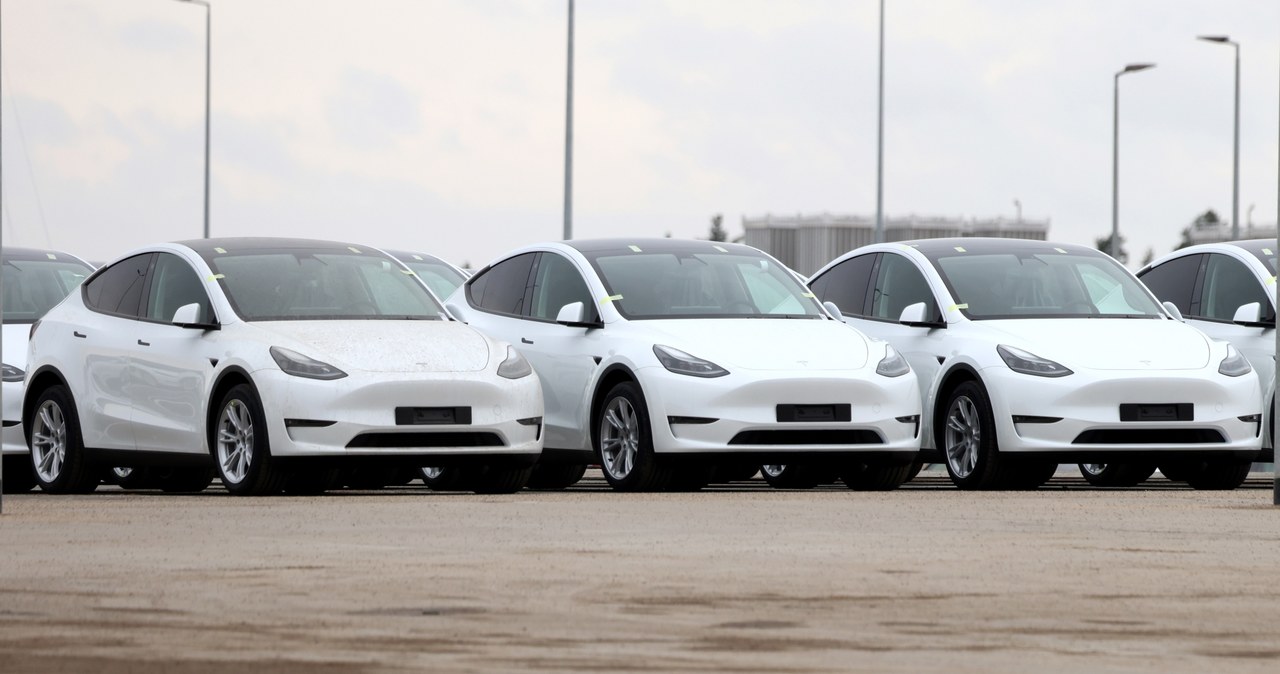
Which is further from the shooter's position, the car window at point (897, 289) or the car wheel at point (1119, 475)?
the car wheel at point (1119, 475)

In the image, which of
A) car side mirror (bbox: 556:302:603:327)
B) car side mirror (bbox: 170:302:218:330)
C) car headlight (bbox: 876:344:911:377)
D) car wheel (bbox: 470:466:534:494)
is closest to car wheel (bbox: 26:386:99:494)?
car side mirror (bbox: 170:302:218:330)

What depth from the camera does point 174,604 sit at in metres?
8.59

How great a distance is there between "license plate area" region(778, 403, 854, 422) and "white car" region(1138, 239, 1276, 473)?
3355 mm

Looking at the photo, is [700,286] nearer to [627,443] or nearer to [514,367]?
[627,443]

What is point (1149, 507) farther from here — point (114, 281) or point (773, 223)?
point (773, 223)

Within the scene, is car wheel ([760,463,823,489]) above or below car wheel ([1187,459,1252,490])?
below

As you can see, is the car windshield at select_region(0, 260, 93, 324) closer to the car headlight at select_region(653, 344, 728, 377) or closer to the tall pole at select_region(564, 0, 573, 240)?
the car headlight at select_region(653, 344, 728, 377)

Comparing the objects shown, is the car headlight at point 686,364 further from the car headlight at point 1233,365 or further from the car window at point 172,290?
the car headlight at point 1233,365

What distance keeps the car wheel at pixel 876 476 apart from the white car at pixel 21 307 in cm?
545

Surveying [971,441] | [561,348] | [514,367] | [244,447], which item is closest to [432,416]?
[514,367]

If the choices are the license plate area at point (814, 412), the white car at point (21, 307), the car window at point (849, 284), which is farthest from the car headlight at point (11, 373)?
the car window at point (849, 284)

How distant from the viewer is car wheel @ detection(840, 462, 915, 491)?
16000 millimetres

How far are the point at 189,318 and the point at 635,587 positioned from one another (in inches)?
256

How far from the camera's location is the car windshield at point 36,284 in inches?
730
